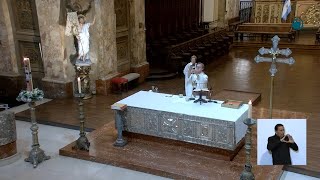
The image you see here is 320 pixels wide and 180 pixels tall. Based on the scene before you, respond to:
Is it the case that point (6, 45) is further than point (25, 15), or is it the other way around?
point (6, 45)

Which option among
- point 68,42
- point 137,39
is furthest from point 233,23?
point 68,42

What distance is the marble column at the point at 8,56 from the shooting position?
11.3m

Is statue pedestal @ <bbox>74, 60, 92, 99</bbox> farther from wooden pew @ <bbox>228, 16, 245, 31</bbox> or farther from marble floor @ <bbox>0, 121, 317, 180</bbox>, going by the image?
wooden pew @ <bbox>228, 16, 245, 31</bbox>

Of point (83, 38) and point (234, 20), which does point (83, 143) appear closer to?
point (83, 38)

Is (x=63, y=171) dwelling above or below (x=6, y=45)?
below

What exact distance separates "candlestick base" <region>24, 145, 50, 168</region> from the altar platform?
0.40m

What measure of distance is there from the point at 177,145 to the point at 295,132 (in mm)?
2958

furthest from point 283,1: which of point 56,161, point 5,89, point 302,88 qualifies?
point 56,161

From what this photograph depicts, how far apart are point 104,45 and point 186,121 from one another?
5.01 metres

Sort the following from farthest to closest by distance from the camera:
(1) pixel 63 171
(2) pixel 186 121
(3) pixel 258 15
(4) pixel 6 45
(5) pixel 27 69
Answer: (3) pixel 258 15
(4) pixel 6 45
(2) pixel 186 121
(1) pixel 63 171
(5) pixel 27 69

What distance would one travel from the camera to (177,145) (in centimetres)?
727

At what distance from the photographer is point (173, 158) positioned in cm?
686

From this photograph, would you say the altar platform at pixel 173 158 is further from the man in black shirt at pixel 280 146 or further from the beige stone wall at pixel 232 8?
the beige stone wall at pixel 232 8

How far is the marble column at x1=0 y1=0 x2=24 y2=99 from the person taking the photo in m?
11.3
